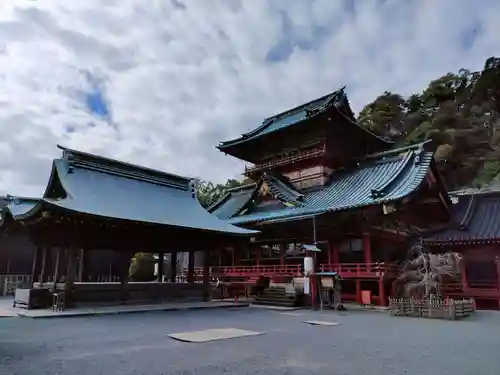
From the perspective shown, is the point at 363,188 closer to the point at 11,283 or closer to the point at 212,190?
the point at 11,283

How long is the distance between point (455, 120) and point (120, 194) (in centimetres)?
3677

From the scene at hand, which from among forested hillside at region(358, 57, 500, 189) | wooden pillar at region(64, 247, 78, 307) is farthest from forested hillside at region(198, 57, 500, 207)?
wooden pillar at region(64, 247, 78, 307)

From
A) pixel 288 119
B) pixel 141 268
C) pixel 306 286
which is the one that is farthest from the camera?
pixel 288 119

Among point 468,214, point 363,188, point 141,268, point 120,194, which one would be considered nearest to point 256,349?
point 120,194

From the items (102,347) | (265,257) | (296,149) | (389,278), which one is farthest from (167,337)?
(296,149)

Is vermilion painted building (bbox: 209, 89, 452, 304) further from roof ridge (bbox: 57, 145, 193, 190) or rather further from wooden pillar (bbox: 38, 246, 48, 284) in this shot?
wooden pillar (bbox: 38, 246, 48, 284)

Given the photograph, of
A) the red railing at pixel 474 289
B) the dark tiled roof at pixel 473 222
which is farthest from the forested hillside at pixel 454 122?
the red railing at pixel 474 289

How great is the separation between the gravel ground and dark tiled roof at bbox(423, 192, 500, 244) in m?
6.90

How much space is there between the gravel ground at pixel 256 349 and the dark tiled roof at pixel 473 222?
6.90 meters

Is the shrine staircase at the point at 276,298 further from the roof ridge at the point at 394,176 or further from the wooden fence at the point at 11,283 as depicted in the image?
the wooden fence at the point at 11,283

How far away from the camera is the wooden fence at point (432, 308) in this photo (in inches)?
502

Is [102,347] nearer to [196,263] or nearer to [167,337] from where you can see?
[167,337]

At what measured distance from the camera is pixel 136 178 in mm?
19625

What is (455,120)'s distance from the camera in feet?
136
